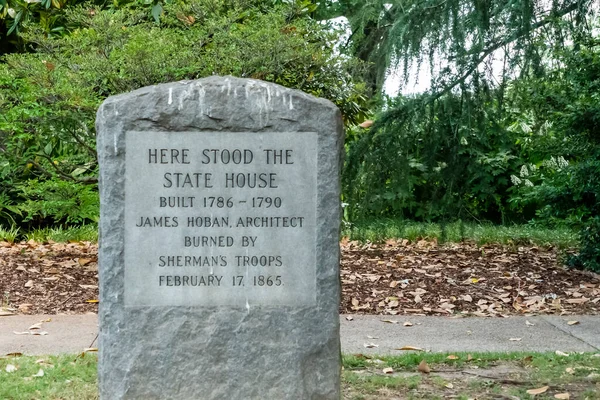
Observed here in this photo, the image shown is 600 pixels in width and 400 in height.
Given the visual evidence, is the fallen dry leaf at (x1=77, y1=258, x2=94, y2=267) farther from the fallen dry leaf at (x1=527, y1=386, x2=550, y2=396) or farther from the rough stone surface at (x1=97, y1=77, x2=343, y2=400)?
the fallen dry leaf at (x1=527, y1=386, x2=550, y2=396)

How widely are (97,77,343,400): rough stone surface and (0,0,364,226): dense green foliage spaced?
3.33 meters

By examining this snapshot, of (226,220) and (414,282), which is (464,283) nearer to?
(414,282)

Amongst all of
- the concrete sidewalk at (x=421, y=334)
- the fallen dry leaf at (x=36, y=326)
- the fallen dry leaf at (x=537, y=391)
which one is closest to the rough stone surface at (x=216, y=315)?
the fallen dry leaf at (x=537, y=391)

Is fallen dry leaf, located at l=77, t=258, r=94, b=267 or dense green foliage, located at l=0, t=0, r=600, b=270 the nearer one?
dense green foliage, located at l=0, t=0, r=600, b=270

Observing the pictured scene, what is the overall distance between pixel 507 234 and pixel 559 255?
1.42m

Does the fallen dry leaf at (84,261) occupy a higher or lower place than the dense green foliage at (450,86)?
lower

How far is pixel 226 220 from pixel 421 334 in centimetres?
260

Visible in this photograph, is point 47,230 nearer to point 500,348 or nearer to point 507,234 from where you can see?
point 507,234

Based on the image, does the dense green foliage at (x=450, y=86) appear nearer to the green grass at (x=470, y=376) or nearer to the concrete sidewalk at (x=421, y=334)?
the concrete sidewalk at (x=421, y=334)

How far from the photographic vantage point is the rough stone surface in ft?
14.4

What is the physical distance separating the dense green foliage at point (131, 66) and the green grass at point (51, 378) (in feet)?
10.0

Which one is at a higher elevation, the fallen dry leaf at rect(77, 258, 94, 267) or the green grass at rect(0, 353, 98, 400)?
the fallen dry leaf at rect(77, 258, 94, 267)

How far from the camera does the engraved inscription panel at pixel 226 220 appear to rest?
14.6 ft

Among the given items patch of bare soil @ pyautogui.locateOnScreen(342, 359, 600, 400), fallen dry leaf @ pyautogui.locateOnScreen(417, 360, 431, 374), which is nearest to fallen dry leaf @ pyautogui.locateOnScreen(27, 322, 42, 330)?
patch of bare soil @ pyautogui.locateOnScreen(342, 359, 600, 400)
